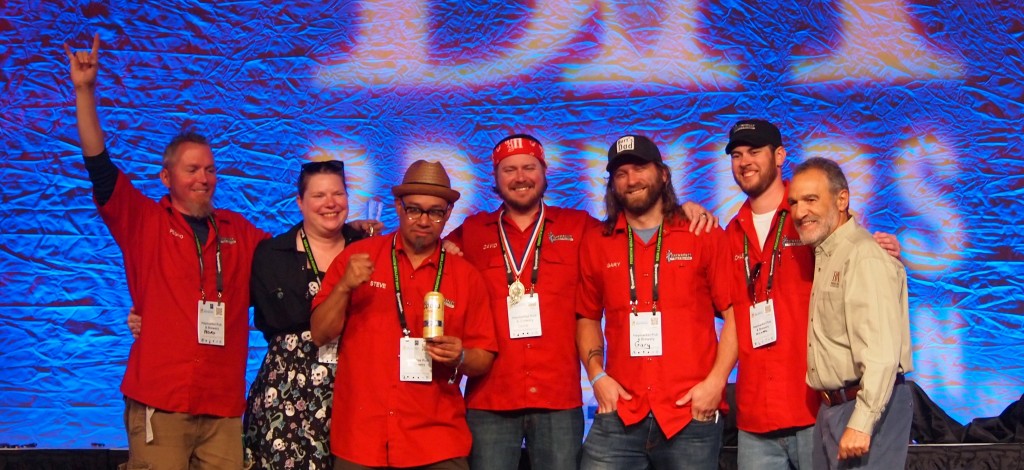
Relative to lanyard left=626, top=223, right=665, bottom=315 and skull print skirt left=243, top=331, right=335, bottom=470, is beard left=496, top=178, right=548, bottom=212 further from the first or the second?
skull print skirt left=243, top=331, right=335, bottom=470

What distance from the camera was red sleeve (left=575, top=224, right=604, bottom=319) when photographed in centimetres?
331

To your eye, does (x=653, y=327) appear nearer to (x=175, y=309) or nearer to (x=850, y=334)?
(x=850, y=334)

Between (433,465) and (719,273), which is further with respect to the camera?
(719,273)

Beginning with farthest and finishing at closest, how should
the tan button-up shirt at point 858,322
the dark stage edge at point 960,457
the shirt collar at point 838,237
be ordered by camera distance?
the dark stage edge at point 960,457, the shirt collar at point 838,237, the tan button-up shirt at point 858,322

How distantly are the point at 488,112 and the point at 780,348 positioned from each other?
2.14 metres

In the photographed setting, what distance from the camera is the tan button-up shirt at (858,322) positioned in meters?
2.59

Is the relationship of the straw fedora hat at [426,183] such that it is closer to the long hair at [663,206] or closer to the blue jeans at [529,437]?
the long hair at [663,206]

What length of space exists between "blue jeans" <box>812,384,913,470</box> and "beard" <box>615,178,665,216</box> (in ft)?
2.96

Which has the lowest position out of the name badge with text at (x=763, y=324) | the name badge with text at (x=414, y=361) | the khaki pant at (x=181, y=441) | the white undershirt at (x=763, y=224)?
the khaki pant at (x=181, y=441)


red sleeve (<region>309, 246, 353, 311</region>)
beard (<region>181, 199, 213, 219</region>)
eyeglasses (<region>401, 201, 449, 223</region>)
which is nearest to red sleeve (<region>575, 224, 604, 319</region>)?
eyeglasses (<region>401, 201, 449, 223</region>)

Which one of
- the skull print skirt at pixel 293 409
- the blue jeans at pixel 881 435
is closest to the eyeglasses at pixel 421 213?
the skull print skirt at pixel 293 409

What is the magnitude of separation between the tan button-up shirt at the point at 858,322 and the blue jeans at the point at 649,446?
1.44 ft

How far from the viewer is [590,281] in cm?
332

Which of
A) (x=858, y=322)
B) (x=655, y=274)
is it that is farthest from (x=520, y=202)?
(x=858, y=322)
